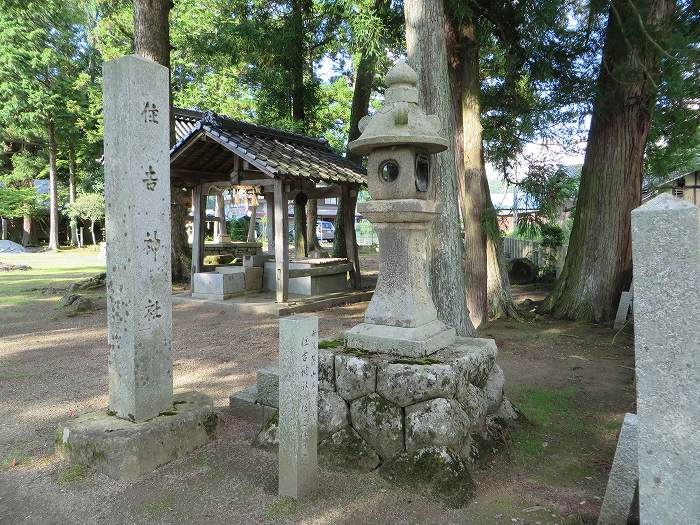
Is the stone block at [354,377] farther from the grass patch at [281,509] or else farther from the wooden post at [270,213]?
the wooden post at [270,213]

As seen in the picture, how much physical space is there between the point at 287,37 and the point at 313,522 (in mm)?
13640

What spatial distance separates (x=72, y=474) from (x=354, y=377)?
2.06 meters

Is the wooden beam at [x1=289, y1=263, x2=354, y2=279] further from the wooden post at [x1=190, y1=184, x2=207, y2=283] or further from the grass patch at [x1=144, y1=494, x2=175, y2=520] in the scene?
the grass patch at [x1=144, y1=494, x2=175, y2=520]

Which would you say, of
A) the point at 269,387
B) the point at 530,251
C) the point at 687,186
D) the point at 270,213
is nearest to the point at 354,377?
the point at 269,387

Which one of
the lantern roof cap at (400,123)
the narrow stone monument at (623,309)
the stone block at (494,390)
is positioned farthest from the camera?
the narrow stone monument at (623,309)

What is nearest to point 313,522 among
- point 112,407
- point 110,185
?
point 112,407

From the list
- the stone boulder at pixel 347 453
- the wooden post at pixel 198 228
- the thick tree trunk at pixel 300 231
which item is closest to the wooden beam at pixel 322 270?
the wooden post at pixel 198 228

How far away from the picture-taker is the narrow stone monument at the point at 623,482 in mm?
2534

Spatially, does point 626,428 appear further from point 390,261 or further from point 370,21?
point 370,21

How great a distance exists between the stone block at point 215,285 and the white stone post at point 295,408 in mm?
7860

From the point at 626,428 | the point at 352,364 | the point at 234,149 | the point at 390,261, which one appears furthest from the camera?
the point at 234,149

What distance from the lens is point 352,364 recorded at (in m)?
3.63

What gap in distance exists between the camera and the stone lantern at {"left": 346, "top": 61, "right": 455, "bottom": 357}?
3.81 m

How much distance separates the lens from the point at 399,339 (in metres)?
3.74
